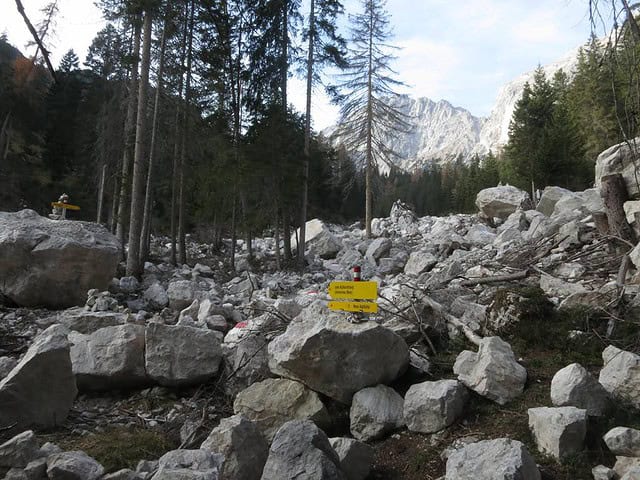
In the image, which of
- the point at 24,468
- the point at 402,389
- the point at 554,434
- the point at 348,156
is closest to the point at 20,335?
the point at 24,468

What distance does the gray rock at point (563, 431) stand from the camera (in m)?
3.05

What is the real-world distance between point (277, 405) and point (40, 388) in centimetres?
211

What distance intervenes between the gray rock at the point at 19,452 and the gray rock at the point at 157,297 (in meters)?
7.02

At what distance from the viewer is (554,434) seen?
3088 mm

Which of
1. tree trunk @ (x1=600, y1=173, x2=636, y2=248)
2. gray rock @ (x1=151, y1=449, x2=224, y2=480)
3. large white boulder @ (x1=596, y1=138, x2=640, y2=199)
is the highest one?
large white boulder @ (x1=596, y1=138, x2=640, y2=199)

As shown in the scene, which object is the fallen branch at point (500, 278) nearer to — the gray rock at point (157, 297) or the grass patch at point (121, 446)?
the grass patch at point (121, 446)

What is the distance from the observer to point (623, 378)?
3.52 meters

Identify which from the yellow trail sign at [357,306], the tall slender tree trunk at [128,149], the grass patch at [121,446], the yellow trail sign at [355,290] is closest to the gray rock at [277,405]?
the grass patch at [121,446]

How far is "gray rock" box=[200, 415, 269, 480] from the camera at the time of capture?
10.2ft

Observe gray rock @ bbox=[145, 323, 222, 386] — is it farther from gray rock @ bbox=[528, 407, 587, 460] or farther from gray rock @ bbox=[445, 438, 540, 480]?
gray rock @ bbox=[528, 407, 587, 460]

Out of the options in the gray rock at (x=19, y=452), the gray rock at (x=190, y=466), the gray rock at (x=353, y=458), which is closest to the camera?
the gray rock at (x=190, y=466)

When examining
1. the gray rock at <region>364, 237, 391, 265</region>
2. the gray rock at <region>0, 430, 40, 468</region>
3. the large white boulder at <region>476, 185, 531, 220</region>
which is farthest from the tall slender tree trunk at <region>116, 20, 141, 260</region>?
the large white boulder at <region>476, 185, 531, 220</region>

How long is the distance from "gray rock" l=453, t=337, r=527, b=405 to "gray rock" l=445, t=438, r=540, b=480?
1.00m

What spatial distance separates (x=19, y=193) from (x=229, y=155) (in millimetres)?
15453
